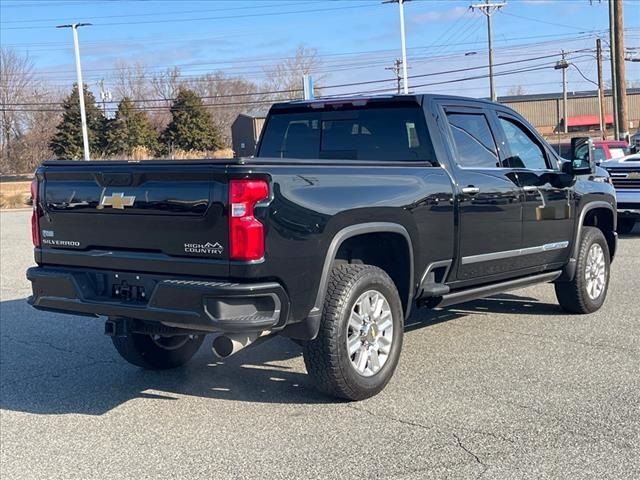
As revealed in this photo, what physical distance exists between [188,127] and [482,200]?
56.2m

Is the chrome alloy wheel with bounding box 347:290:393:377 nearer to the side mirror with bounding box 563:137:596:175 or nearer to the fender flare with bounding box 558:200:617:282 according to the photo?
the fender flare with bounding box 558:200:617:282

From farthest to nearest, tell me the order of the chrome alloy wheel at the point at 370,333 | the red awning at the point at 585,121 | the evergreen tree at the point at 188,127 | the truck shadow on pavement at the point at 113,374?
1. the red awning at the point at 585,121
2. the evergreen tree at the point at 188,127
3. the truck shadow on pavement at the point at 113,374
4. the chrome alloy wheel at the point at 370,333

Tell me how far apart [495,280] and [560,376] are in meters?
1.17

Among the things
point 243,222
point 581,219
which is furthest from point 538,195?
point 243,222

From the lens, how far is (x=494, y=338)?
7020mm

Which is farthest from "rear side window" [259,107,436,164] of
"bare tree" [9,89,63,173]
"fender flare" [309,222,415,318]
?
"bare tree" [9,89,63,173]

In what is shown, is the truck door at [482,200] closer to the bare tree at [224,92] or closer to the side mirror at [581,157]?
the side mirror at [581,157]

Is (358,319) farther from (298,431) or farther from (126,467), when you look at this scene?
(126,467)

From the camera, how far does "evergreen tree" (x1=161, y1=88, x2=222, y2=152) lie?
60.6 m

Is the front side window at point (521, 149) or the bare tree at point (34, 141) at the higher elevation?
the bare tree at point (34, 141)

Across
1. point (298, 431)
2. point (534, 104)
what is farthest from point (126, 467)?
point (534, 104)

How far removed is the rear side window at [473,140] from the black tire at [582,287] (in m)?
1.60

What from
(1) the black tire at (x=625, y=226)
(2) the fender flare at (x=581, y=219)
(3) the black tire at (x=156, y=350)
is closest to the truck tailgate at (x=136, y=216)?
(3) the black tire at (x=156, y=350)

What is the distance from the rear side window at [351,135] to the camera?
20.6 feet
